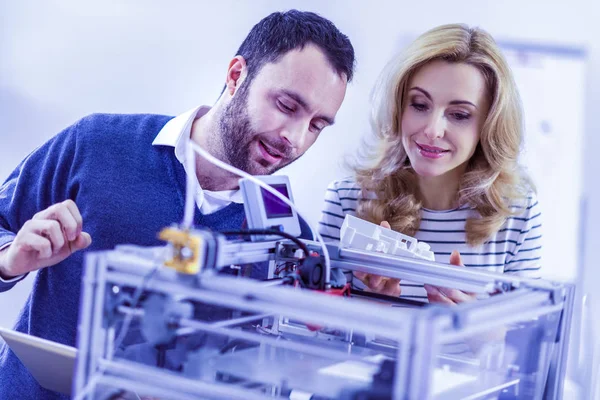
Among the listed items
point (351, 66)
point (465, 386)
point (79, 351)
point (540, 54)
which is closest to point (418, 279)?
point (465, 386)

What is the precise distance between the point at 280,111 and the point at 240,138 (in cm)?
11

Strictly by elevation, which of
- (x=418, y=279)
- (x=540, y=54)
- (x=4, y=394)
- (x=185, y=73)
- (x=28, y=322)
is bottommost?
(x=4, y=394)

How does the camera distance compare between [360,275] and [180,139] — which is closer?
[360,275]

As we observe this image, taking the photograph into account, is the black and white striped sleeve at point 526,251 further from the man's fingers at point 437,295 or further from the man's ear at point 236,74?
the man's ear at point 236,74

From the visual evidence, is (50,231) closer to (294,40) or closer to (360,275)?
(360,275)

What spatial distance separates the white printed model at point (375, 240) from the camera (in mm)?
1261

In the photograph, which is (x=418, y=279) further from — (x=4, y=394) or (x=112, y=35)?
(x=112, y=35)

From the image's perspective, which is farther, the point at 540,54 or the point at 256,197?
the point at 540,54

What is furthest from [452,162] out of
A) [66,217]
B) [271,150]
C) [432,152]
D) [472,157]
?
[66,217]

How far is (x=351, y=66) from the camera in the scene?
159cm

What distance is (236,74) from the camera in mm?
1621

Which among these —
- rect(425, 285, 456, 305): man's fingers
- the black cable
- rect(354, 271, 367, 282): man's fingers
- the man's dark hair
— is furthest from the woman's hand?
the man's dark hair

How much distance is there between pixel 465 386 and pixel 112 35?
230cm

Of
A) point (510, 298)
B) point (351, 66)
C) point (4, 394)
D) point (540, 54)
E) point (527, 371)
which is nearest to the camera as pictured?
point (510, 298)
